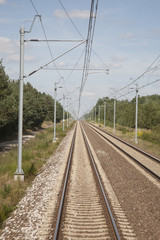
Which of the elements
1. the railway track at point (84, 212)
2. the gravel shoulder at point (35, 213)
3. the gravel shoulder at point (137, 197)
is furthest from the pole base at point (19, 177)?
the gravel shoulder at point (137, 197)

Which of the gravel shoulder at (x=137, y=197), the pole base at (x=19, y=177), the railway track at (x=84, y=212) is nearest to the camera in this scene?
the railway track at (x=84, y=212)

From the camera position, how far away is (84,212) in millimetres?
7266

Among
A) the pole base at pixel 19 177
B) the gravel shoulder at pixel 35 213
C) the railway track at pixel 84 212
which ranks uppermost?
the pole base at pixel 19 177

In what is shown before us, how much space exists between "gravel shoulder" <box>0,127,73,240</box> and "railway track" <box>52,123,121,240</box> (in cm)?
35

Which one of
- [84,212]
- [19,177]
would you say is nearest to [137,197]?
[84,212]

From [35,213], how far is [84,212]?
1.49 metres

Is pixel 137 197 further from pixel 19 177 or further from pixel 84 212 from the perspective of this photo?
pixel 19 177

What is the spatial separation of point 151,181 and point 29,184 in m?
5.65

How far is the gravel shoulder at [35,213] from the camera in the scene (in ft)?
19.8

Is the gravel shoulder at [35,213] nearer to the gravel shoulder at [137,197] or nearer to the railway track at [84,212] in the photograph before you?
the railway track at [84,212]

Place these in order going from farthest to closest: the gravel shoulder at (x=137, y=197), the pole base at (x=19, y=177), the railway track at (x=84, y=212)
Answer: the pole base at (x=19, y=177) → the gravel shoulder at (x=137, y=197) → the railway track at (x=84, y=212)

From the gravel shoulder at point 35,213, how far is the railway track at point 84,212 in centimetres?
35

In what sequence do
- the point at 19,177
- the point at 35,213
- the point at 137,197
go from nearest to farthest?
the point at 35,213, the point at 137,197, the point at 19,177

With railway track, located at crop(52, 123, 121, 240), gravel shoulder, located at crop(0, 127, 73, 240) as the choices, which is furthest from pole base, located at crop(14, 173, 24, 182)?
railway track, located at crop(52, 123, 121, 240)
